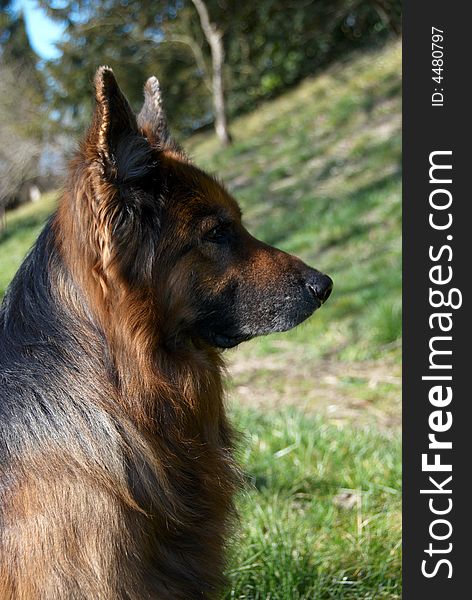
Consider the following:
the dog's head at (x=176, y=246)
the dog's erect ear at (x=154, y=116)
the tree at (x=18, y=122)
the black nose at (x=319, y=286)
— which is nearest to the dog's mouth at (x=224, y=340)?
the dog's head at (x=176, y=246)

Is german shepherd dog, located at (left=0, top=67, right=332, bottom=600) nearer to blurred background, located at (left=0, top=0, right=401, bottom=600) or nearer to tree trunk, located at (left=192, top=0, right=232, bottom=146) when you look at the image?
blurred background, located at (left=0, top=0, right=401, bottom=600)

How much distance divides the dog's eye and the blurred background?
0.69 meters

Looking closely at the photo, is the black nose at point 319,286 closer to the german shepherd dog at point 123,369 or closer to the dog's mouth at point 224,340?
the german shepherd dog at point 123,369

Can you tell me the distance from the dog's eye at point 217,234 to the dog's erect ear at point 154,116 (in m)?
0.55

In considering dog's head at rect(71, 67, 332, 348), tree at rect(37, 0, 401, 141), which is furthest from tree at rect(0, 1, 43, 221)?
dog's head at rect(71, 67, 332, 348)

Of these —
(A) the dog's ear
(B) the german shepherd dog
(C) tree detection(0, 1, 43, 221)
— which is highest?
(C) tree detection(0, 1, 43, 221)

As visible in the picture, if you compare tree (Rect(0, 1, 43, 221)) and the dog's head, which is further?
tree (Rect(0, 1, 43, 221))

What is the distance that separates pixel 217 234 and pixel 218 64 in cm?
1665

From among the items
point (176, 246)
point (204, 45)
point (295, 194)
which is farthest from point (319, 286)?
point (204, 45)

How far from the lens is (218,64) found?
61.3 feet

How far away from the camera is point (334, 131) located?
1622cm

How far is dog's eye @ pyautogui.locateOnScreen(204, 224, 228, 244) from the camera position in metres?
3.03

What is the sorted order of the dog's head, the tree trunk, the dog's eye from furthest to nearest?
the tree trunk, the dog's eye, the dog's head

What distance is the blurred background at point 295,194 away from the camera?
4.11m
